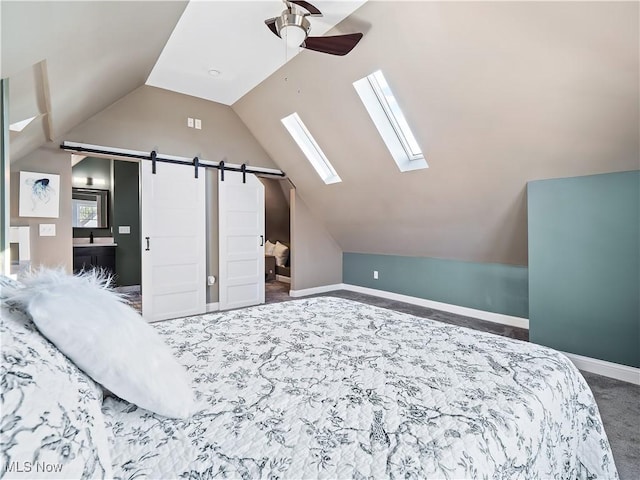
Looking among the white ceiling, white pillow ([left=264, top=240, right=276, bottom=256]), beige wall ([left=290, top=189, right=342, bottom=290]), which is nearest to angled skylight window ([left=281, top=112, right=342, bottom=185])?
the white ceiling

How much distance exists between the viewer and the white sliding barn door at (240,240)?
464cm

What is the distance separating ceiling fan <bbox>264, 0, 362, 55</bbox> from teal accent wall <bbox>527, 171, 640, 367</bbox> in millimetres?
2110

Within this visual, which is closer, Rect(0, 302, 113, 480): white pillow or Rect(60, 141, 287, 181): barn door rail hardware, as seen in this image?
Rect(0, 302, 113, 480): white pillow

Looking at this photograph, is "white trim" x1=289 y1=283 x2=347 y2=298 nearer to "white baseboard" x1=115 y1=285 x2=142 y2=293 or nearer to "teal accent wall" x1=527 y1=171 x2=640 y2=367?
"white baseboard" x1=115 y1=285 x2=142 y2=293

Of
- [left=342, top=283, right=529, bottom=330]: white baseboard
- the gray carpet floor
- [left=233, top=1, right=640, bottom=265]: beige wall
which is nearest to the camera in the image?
the gray carpet floor

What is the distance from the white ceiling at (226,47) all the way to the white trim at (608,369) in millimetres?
3509

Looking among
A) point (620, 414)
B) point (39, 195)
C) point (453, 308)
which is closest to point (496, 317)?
point (453, 308)

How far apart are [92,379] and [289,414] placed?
1.78 ft

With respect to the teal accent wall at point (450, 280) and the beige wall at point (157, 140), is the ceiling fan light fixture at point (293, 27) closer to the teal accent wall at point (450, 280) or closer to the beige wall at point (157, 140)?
the beige wall at point (157, 140)

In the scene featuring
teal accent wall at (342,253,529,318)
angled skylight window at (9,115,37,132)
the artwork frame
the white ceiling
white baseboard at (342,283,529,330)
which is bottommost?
white baseboard at (342,283,529,330)

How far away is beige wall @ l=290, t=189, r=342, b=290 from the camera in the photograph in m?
5.56

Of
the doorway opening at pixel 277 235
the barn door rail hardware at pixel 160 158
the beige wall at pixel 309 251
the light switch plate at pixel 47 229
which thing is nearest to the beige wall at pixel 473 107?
the barn door rail hardware at pixel 160 158

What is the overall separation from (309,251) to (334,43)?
12.3 ft

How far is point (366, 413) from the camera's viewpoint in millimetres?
979
